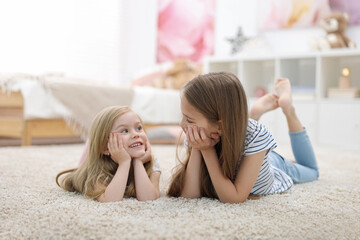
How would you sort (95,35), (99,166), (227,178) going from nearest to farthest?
1. (227,178)
2. (99,166)
3. (95,35)

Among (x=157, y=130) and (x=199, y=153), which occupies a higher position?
(x=199, y=153)

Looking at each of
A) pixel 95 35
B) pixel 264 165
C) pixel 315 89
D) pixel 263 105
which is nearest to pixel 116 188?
pixel 264 165

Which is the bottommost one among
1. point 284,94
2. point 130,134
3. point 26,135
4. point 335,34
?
point 26,135

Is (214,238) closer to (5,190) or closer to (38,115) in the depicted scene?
(5,190)

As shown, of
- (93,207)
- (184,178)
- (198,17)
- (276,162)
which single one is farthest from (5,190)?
(198,17)

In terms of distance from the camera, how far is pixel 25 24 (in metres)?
3.79

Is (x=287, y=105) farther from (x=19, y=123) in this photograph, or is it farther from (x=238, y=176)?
(x=19, y=123)

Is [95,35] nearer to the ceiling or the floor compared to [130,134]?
nearer to the ceiling

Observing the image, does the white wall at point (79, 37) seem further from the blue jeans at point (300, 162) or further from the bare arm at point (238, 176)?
the bare arm at point (238, 176)

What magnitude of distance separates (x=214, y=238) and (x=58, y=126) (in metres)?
2.08

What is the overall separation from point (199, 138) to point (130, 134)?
0.72 ft

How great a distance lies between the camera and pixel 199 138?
921 mm

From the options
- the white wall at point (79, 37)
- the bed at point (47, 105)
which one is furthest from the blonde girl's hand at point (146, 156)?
the white wall at point (79, 37)

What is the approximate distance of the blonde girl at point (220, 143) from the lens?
929 millimetres
